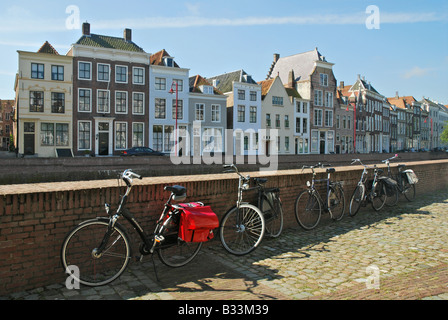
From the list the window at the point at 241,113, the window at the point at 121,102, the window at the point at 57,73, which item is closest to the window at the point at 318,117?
the window at the point at 241,113

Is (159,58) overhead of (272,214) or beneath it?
overhead

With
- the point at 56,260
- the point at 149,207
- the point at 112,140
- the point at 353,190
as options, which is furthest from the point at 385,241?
the point at 112,140

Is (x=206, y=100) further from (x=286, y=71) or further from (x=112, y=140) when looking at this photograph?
(x=286, y=71)

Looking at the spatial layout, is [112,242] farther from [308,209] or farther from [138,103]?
[138,103]

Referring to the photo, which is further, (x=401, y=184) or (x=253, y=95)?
(x=253, y=95)

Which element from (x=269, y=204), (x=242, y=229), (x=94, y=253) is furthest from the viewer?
(x=269, y=204)

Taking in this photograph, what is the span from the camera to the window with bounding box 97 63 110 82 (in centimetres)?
3675

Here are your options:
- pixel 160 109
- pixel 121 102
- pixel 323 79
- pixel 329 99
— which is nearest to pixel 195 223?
pixel 121 102

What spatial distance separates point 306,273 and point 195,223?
1538 mm

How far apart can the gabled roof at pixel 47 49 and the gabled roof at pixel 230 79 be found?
21.1 metres

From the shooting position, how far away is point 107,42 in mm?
38188

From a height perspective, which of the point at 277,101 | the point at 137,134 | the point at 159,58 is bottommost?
the point at 137,134

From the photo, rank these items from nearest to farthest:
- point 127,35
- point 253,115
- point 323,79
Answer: point 127,35
point 253,115
point 323,79

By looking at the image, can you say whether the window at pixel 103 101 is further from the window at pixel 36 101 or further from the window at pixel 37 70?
the window at pixel 37 70
